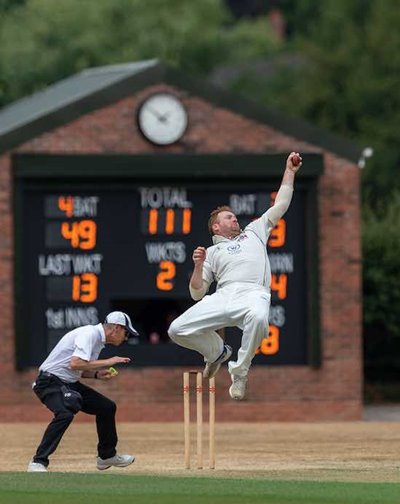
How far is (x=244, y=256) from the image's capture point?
717 inches

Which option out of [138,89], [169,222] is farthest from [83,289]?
[138,89]

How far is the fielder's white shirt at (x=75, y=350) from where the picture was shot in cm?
1864

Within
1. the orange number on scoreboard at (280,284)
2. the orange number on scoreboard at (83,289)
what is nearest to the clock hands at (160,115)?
the orange number on scoreboard at (83,289)

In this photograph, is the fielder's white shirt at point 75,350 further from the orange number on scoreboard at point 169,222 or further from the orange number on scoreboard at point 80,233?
the orange number on scoreboard at point 169,222

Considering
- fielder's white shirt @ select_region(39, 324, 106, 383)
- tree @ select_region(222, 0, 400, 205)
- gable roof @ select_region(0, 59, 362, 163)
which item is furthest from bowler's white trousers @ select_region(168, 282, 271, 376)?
tree @ select_region(222, 0, 400, 205)

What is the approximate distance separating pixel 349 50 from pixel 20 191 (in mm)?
31165

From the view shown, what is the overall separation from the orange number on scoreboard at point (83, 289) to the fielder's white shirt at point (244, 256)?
10.0 metres

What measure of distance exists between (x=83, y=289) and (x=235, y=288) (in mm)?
10310

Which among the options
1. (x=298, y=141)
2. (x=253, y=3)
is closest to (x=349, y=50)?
(x=298, y=141)

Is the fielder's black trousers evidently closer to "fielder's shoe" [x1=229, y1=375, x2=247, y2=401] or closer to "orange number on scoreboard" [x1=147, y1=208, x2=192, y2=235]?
"fielder's shoe" [x1=229, y1=375, x2=247, y2=401]

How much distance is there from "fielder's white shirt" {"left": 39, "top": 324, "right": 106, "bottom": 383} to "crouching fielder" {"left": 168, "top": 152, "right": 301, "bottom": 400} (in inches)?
32.4

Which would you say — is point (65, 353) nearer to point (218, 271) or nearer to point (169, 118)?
point (218, 271)

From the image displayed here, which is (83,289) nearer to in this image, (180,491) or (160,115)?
(160,115)

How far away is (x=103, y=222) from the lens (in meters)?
28.5
